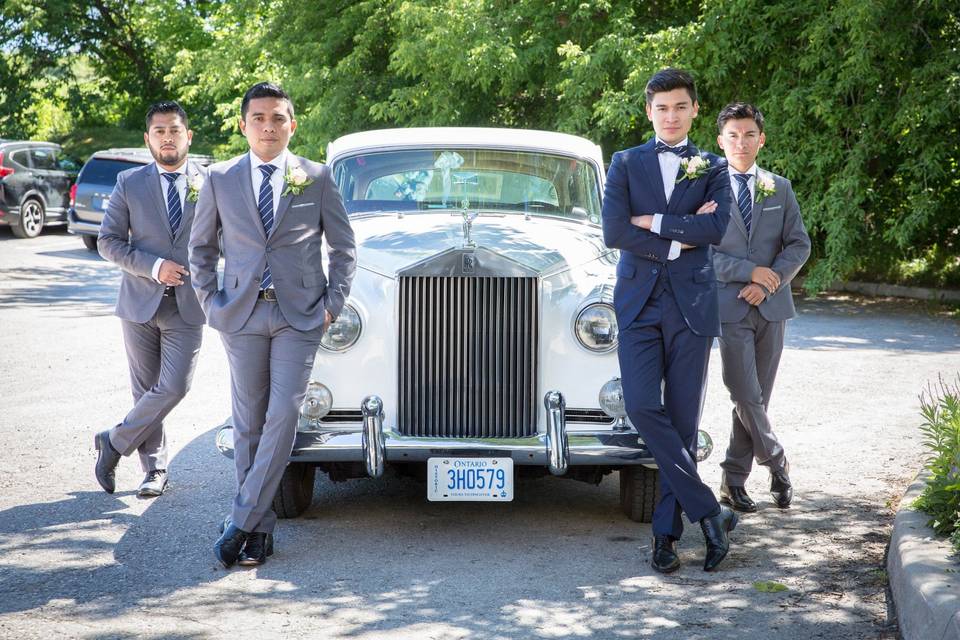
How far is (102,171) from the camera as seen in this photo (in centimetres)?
2156

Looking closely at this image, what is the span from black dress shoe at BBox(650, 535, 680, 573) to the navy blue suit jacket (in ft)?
3.18

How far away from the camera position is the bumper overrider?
214 inches

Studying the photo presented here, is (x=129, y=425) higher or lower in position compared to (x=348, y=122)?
lower

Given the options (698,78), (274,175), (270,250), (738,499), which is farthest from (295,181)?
(698,78)

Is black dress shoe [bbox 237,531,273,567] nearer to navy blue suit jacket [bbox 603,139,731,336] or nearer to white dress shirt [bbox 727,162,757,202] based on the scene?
navy blue suit jacket [bbox 603,139,731,336]

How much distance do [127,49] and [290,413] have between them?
31.9 meters

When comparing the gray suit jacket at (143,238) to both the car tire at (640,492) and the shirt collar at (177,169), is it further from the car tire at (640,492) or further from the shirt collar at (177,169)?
the car tire at (640,492)

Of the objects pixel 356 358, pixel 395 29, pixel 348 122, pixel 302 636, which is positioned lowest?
pixel 302 636

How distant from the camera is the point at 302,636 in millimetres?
4371

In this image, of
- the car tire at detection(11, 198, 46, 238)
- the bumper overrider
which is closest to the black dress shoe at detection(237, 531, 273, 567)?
the bumper overrider

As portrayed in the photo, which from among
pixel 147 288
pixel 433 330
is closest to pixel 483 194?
pixel 433 330

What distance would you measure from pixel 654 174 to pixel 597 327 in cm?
84

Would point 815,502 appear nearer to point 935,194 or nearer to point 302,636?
point 302,636

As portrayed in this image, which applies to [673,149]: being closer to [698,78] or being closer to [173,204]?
[173,204]
